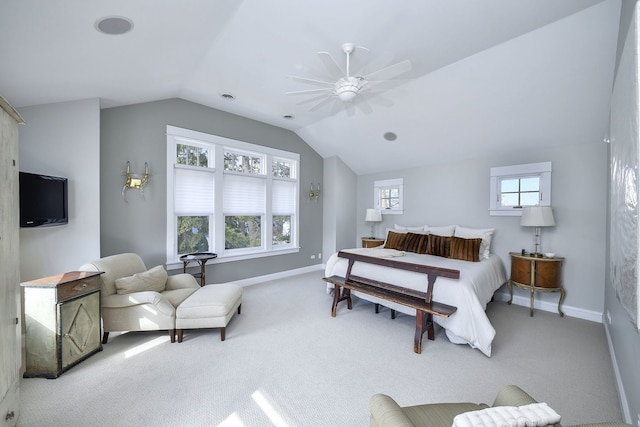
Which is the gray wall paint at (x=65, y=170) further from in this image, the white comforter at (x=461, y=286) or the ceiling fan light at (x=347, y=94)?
the white comforter at (x=461, y=286)

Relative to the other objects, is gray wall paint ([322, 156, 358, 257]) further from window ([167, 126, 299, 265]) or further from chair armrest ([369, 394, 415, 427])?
chair armrest ([369, 394, 415, 427])

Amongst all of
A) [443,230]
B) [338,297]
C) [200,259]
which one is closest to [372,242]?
[443,230]

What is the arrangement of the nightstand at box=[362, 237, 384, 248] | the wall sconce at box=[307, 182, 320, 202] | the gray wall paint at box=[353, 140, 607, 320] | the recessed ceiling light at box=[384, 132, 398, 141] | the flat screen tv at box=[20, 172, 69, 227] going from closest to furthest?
1. the flat screen tv at box=[20, 172, 69, 227]
2. the gray wall paint at box=[353, 140, 607, 320]
3. the recessed ceiling light at box=[384, 132, 398, 141]
4. the nightstand at box=[362, 237, 384, 248]
5. the wall sconce at box=[307, 182, 320, 202]

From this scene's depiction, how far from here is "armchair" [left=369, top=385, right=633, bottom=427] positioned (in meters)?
1.03

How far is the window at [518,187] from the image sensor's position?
3773mm

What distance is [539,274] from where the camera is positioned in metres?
3.50

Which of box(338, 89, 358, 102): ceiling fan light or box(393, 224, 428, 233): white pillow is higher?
box(338, 89, 358, 102): ceiling fan light

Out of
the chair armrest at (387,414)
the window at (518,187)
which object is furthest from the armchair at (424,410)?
the window at (518,187)

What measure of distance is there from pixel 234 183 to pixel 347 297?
279cm

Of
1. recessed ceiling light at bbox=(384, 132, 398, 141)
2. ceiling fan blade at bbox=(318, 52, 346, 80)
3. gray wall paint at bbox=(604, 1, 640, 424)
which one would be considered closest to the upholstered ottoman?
ceiling fan blade at bbox=(318, 52, 346, 80)

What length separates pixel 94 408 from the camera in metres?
1.84

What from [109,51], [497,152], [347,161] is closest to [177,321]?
[109,51]

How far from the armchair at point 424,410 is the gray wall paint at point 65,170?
347 centimetres

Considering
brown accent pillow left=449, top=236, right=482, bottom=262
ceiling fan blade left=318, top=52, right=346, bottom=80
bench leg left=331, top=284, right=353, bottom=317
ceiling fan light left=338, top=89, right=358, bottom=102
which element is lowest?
bench leg left=331, top=284, right=353, bottom=317
